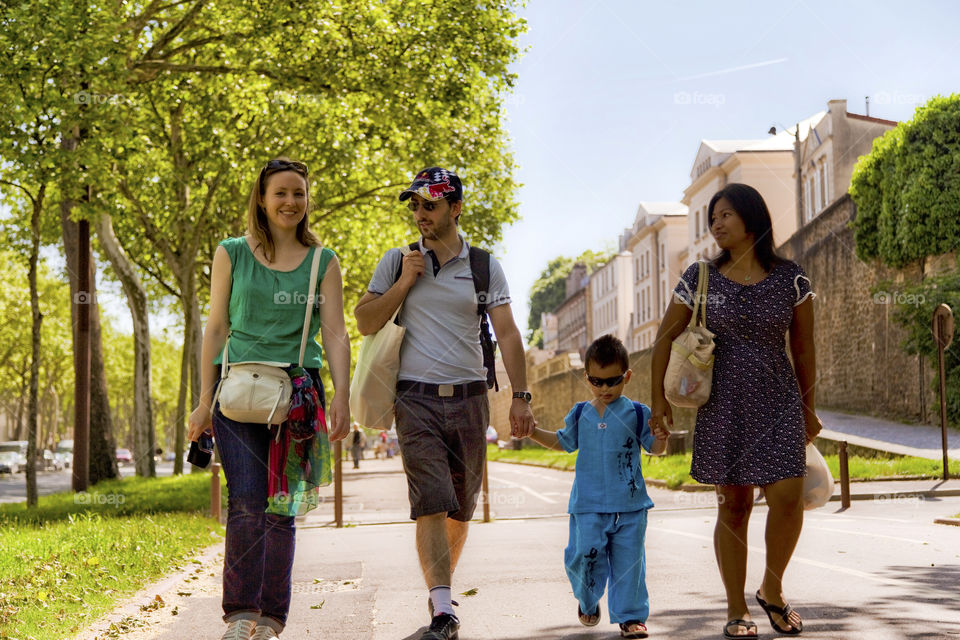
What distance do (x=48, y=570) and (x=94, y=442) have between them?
13.7 metres

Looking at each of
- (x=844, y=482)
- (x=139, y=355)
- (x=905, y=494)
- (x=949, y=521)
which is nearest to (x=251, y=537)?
(x=949, y=521)

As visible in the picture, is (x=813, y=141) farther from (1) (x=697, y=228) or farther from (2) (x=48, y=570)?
Result: (2) (x=48, y=570)

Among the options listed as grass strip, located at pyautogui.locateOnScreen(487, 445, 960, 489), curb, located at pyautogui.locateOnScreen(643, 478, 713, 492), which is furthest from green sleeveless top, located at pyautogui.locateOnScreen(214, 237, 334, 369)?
curb, located at pyautogui.locateOnScreen(643, 478, 713, 492)

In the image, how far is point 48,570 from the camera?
769cm

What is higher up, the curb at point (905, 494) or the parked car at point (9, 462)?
the curb at point (905, 494)

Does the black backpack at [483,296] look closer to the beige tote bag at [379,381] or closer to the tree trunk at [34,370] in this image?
the beige tote bag at [379,381]

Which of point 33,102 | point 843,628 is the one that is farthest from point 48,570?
point 33,102

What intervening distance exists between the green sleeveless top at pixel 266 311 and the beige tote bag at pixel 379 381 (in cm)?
43

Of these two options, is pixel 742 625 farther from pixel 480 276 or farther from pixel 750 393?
pixel 480 276

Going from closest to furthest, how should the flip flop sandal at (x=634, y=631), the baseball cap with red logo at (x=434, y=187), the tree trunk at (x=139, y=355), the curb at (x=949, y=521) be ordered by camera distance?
the flip flop sandal at (x=634, y=631) → the baseball cap with red logo at (x=434, y=187) → the curb at (x=949, y=521) → the tree trunk at (x=139, y=355)

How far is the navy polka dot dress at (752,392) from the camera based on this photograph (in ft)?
16.6

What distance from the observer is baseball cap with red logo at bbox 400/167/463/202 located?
5371mm

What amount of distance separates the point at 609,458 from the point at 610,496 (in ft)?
0.59

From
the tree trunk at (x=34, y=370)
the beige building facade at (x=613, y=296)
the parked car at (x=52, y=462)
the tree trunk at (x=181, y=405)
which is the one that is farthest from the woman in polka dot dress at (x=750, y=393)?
the beige building facade at (x=613, y=296)
